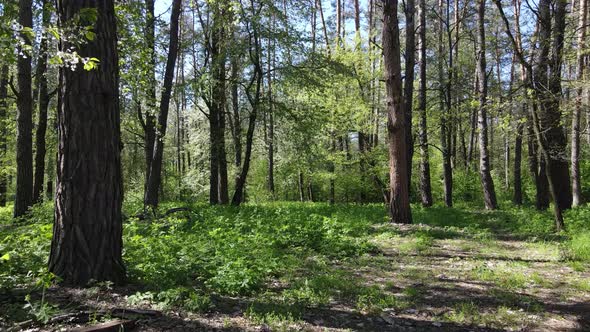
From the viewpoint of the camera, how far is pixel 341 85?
18.7 metres

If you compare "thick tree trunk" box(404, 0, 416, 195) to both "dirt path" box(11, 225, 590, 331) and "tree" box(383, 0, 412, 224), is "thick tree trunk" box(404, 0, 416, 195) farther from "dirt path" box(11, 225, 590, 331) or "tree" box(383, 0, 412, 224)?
"dirt path" box(11, 225, 590, 331)

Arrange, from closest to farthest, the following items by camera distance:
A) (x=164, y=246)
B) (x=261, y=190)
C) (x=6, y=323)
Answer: (x=6, y=323) < (x=164, y=246) < (x=261, y=190)

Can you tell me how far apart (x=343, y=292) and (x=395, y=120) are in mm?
5770

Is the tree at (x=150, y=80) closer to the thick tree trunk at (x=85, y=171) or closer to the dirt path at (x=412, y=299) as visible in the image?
the thick tree trunk at (x=85, y=171)

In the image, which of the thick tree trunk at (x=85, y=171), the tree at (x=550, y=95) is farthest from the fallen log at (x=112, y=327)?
the tree at (x=550, y=95)

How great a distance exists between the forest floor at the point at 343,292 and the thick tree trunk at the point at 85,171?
0.32 meters

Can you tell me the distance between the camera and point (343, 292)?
191 inches

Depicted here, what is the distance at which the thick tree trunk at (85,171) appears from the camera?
4055 millimetres

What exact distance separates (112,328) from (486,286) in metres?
4.46

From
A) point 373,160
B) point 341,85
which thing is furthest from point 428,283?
point 341,85

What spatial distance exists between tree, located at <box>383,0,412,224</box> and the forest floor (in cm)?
222

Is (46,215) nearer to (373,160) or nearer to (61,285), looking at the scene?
(61,285)

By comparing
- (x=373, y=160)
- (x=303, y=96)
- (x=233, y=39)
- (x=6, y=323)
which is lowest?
(x=6, y=323)

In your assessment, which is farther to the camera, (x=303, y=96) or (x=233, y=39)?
(x=303, y=96)
